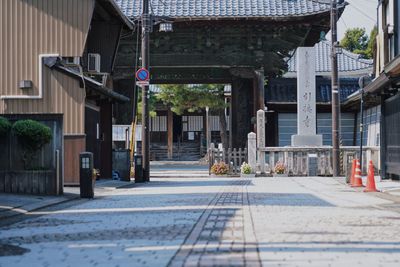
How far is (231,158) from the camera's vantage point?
1388 inches

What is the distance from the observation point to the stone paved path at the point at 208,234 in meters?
8.20

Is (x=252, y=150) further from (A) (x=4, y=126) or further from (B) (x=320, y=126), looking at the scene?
(A) (x=4, y=126)

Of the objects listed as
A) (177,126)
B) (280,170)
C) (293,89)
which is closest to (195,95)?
(293,89)

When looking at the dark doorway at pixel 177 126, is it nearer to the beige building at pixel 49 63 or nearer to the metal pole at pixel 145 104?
the metal pole at pixel 145 104

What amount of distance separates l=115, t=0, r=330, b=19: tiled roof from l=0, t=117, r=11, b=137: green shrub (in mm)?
16449

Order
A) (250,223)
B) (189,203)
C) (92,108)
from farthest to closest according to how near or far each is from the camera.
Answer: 1. (92,108)
2. (189,203)
3. (250,223)

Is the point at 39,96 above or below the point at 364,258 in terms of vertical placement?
above

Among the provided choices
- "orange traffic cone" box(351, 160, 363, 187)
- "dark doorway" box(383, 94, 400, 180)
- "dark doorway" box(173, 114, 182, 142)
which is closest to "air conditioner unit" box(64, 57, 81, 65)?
"orange traffic cone" box(351, 160, 363, 187)

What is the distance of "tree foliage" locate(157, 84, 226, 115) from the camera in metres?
46.6

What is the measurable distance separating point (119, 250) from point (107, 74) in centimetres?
1788

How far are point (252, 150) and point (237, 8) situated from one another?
6656mm

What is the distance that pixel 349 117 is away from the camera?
135 feet

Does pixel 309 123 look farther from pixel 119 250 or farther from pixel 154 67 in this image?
pixel 119 250

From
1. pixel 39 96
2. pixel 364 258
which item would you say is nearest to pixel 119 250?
pixel 364 258
